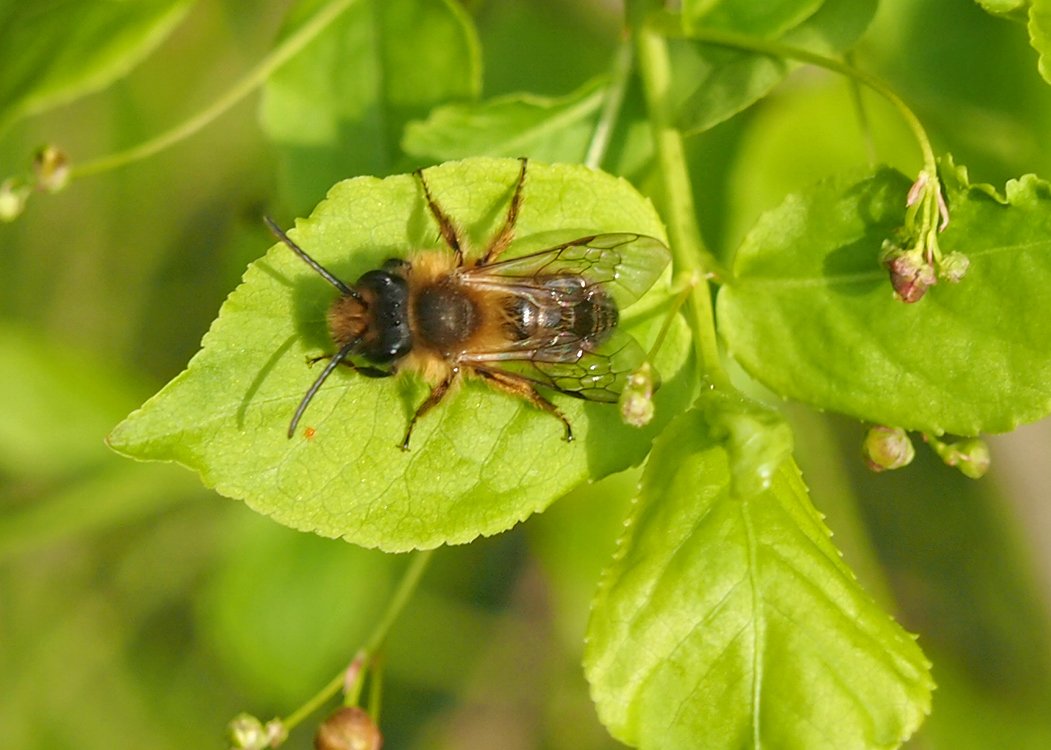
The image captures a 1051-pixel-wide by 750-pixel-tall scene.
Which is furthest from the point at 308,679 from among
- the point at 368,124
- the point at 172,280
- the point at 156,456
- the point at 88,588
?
the point at 156,456

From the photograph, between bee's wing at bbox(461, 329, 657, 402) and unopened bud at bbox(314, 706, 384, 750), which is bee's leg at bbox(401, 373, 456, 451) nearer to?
bee's wing at bbox(461, 329, 657, 402)

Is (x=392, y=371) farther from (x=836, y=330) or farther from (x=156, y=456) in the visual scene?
(x=836, y=330)

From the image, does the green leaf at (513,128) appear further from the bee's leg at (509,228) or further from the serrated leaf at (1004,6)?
the serrated leaf at (1004,6)

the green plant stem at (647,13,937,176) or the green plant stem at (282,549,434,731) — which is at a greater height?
the green plant stem at (647,13,937,176)

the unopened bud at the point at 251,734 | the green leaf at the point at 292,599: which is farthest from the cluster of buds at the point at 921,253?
the green leaf at the point at 292,599

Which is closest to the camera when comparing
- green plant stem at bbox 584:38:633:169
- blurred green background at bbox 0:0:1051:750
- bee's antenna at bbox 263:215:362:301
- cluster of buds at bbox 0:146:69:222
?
bee's antenna at bbox 263:215:362:301

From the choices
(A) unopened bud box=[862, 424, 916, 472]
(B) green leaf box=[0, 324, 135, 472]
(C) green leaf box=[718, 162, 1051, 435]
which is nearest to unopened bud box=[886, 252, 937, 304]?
(C) green leaf box=[718, 162, 1051, 435]
